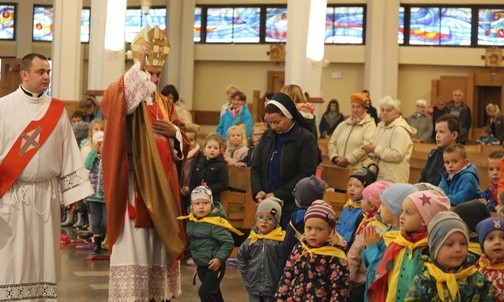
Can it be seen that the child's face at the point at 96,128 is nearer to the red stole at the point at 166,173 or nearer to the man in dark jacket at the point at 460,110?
the red stole at the point at 166,173

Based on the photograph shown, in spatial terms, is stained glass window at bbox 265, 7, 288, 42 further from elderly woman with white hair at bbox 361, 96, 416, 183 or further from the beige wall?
elderly woman with white hair at bbox 361, 96, 416, 183

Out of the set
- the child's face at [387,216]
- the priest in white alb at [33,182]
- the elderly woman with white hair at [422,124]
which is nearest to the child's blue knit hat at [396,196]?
the child's face at [387,216]

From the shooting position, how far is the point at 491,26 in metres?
26.2

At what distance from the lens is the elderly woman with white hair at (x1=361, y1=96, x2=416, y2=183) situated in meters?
11.0

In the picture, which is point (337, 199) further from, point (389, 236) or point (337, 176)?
Answer: point (389, 236)

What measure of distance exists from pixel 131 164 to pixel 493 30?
64.2 ft

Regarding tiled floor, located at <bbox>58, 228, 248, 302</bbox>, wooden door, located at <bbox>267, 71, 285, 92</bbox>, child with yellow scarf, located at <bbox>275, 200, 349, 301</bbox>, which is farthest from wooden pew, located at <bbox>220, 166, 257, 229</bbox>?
wooden door, located at <bbox>267, 71, 285, 92</bbox>

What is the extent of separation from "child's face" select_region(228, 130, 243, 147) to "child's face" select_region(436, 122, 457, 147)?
4.42 meters

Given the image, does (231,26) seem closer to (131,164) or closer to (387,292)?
(131,164)

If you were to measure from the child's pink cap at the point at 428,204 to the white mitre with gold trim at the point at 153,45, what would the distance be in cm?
282

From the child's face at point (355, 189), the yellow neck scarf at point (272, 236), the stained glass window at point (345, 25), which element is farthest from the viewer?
the stained glass window at point (345, 25)

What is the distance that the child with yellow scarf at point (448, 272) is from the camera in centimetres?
529

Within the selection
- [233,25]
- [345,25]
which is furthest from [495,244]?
[233,25]

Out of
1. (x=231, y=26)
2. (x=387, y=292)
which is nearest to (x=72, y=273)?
(x=387, y=292)
